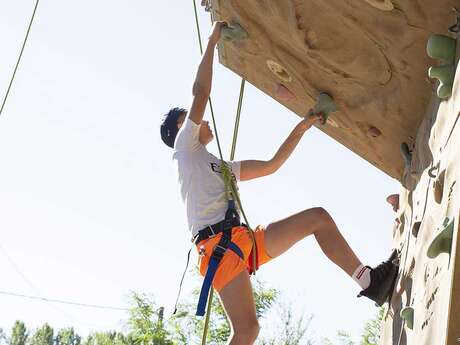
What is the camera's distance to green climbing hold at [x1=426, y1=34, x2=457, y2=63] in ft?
8.40

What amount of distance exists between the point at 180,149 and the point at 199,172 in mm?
129

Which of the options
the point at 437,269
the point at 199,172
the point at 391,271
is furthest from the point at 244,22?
the point at 437,269

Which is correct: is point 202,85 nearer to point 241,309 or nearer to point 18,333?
point 241,309

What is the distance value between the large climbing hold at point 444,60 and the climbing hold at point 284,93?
1.38 m

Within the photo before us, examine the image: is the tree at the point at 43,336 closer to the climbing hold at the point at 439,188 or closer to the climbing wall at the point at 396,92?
the climbing wall at the point at 396,92

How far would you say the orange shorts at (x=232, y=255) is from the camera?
10.8ft

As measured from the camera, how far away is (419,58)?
2.94m

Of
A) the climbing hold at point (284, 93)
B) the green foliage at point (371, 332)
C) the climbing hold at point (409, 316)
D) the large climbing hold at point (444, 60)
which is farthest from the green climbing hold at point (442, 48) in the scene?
the green foliage at point (371, 332)

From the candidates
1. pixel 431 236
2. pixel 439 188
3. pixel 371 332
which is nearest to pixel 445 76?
pixel 439 188

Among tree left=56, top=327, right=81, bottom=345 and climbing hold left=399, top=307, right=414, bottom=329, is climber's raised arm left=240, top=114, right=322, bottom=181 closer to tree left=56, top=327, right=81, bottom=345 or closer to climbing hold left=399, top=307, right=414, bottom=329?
climbing hold left=399, top=307, right=414, bottom=329

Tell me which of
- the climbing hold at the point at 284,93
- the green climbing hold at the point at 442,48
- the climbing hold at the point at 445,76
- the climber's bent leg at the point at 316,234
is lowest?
the climber's bent leg at the point at 316,234

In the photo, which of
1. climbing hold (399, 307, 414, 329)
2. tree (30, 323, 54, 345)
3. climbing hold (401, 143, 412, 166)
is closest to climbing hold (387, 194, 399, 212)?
climbing hold (401, 143, 412, 166)

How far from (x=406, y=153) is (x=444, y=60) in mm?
945

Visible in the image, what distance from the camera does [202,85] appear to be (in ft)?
11.2
